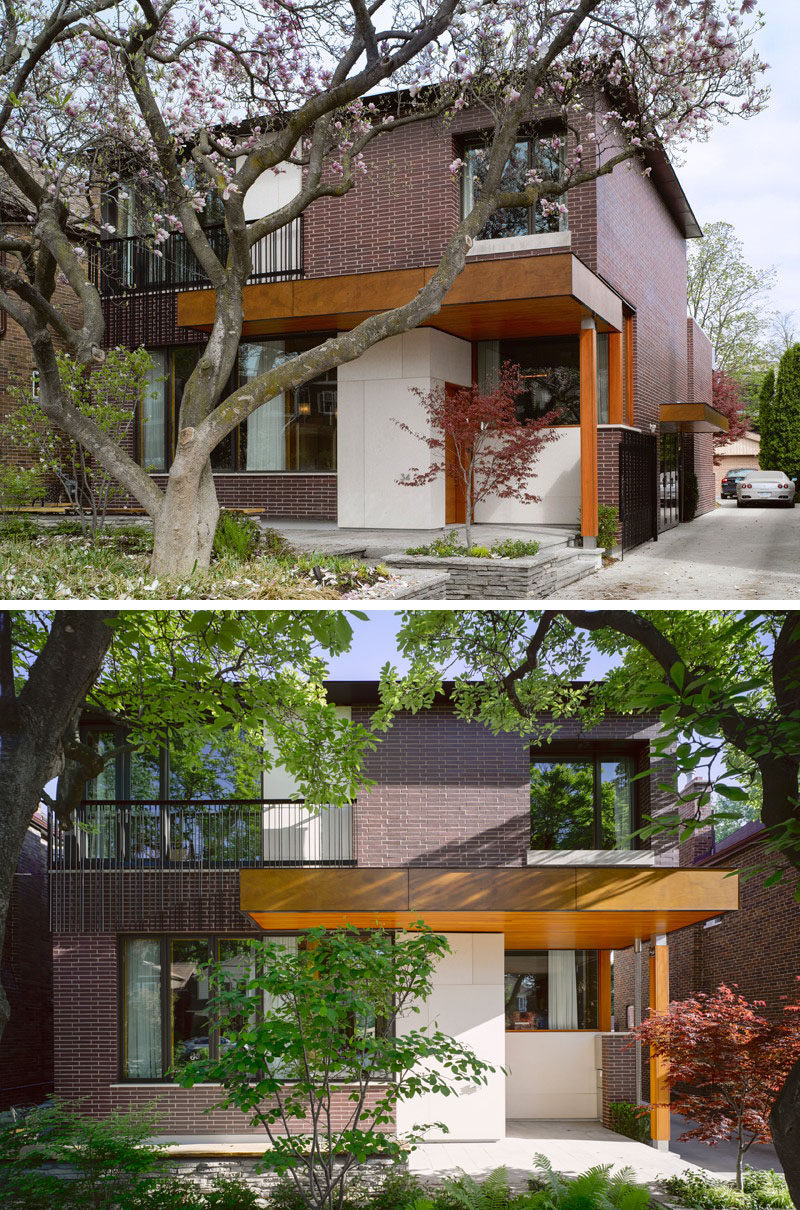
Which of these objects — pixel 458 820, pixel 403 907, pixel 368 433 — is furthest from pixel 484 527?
pixel 403 907

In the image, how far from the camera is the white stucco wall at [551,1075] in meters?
15.4

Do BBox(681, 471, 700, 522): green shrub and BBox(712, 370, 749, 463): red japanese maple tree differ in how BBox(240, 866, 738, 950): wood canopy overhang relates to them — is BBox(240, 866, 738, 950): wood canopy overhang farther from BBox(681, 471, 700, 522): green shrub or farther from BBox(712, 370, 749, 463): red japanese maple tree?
BBox(712, 370, 749, 463): red japanese maple tree

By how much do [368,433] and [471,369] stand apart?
7.23 ft

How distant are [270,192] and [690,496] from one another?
11088mm

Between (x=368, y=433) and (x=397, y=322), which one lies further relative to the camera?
(x=368, y=433)

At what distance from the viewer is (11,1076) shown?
658 inches

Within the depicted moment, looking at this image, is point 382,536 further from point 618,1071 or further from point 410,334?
point 618,1071

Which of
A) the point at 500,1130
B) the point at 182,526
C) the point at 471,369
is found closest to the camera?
the point at 182,526

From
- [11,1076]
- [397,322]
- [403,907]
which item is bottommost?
[11,1076]

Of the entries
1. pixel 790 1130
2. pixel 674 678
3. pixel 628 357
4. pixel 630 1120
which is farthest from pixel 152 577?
pixel 628 357

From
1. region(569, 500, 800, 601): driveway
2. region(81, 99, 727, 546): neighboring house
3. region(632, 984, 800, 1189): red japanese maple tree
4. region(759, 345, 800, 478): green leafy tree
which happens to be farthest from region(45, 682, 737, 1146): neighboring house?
region(759, 345, 800, 478): green leafy tree

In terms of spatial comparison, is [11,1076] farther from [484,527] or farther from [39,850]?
[484,527]

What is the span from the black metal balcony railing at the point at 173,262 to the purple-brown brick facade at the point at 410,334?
4.5 inches

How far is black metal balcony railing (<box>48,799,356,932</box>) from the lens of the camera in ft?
45.9
